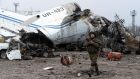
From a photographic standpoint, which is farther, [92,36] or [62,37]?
[62,37]

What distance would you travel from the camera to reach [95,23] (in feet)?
95.5

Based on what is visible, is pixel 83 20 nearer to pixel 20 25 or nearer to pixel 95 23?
pixel 95 23

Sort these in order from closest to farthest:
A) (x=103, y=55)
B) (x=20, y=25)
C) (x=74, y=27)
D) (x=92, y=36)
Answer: (x=92, y=36) → (x=103, y=55) → (x=74, y=27) → (x=20, y=25)

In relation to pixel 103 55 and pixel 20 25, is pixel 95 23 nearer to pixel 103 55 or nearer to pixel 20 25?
pixel 103 55

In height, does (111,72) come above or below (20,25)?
below

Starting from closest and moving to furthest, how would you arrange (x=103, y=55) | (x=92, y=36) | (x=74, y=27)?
(x=92, y=36) < (x=103, y=55) < (x=74, y=27)

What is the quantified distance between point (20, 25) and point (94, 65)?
15331 millimetres

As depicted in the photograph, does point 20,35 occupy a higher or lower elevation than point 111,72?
higher

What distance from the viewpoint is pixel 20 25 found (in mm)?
31078

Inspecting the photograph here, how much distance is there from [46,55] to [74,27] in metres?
2.81

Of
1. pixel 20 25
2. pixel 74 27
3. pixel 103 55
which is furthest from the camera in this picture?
pixel 20 25

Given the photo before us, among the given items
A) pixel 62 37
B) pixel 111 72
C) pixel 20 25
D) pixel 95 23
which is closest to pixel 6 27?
pixel 20 25

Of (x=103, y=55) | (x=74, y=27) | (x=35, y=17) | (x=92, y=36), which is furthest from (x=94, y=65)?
(x=35, y=17)

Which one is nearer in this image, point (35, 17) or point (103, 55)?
point (103, 55)
